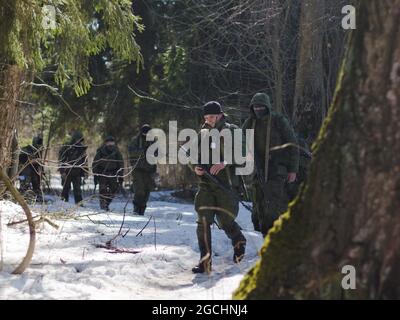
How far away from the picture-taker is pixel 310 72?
14.7 meters

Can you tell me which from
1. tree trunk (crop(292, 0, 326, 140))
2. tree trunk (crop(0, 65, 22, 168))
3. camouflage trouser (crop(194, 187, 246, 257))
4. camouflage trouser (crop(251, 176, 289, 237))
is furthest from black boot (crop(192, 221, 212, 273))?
tree trunk (crop(292, 0, 326, 140))

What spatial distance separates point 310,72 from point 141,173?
445 cm

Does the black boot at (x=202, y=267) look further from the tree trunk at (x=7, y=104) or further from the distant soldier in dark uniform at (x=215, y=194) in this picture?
the tree trunk at (x=7, y=104)

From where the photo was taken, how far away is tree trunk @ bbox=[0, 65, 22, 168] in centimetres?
988

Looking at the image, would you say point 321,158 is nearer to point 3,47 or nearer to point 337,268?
point 337,268

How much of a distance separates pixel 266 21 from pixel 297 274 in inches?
482

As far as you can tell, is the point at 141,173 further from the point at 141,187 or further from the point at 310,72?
the point at 310,72

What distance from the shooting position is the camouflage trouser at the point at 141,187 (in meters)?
13.5

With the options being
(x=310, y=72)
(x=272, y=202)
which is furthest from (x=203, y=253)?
(x=310, y=72)

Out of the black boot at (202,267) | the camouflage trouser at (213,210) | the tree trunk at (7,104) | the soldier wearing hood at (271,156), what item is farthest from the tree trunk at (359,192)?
the tree trunk at (7,104)

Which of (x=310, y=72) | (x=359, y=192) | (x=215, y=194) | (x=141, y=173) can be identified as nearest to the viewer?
(x=359, y=192)

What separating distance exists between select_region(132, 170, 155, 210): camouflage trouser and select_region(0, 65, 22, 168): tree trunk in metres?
3.79

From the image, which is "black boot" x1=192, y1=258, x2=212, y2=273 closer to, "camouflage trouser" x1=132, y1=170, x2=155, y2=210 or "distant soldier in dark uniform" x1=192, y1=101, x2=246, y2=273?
"distant soldier in dark uniform" x1=192, y1=101, x2=246, y2=273

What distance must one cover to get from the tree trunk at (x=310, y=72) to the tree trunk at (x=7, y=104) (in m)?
6.50
